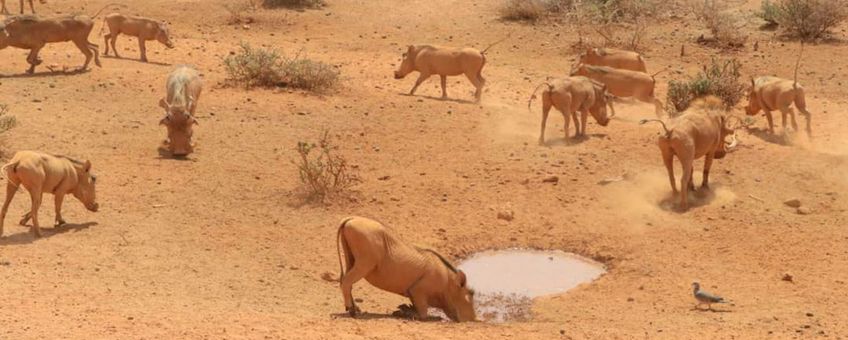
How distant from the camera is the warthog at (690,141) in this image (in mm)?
14156

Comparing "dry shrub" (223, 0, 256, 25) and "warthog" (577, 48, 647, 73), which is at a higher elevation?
"warthog" (577, 48, 647, 73)

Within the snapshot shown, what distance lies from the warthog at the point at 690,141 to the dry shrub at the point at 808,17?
34.0 ft

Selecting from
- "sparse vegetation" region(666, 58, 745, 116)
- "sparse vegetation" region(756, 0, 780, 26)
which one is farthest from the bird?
"sparse vegetation" region(756, 0, 780, 26)

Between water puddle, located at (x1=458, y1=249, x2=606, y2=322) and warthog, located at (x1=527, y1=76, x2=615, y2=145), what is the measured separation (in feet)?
13.0

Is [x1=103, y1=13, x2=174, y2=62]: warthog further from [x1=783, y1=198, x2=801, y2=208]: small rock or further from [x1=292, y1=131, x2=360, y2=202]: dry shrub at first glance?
[x1=783, y1=198, x2=801, y2=208]: small rock

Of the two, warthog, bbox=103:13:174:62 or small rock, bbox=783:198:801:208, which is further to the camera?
warthog, bbox=103:13:174:62

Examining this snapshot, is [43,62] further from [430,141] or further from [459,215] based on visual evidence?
[459,215]

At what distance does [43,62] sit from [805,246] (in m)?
12.8

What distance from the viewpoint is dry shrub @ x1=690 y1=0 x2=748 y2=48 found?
24.2 m

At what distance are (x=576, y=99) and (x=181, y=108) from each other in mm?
5290

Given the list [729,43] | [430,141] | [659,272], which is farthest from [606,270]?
[729,43]

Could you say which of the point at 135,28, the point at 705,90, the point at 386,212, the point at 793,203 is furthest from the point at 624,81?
the point at 135,28

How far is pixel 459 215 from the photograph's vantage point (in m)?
13.9

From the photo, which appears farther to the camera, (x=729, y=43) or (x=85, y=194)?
(x=729, y=43)
